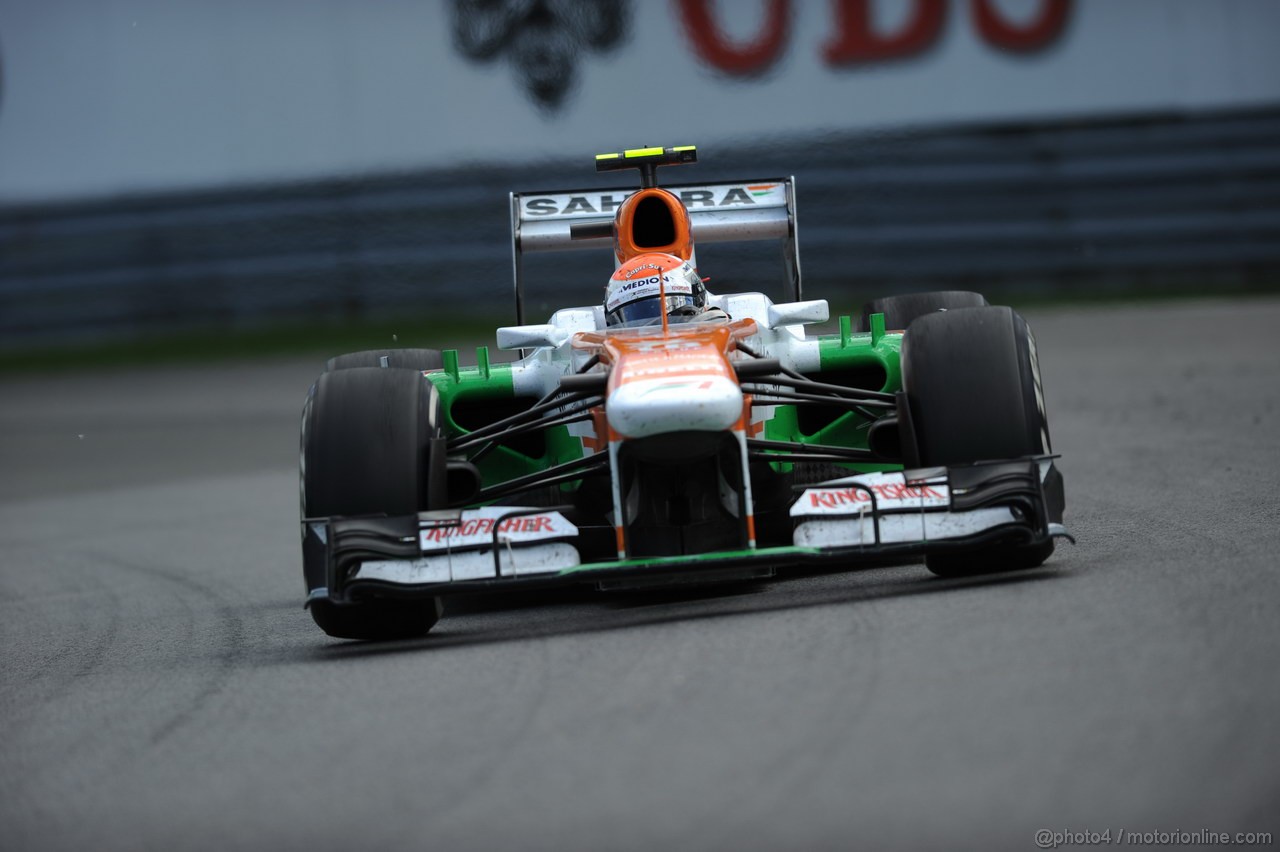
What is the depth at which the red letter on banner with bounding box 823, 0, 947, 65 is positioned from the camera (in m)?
19.5

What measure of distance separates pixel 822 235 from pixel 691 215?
10637mm

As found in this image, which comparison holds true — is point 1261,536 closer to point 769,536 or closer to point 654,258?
point 769,536

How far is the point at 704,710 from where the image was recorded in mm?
4691

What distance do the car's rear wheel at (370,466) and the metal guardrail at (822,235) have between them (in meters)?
11.9

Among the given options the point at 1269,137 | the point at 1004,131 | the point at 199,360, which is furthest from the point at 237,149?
the point at 1269,137

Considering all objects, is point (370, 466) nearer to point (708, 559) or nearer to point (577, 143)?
point (708, 559)

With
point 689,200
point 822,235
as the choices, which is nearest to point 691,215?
point 689,200

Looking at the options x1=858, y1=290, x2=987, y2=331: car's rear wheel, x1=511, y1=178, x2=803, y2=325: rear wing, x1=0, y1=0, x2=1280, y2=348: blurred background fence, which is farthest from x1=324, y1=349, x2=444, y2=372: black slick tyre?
x1=0, y1=0, x2=1280, y2=348: blurred background fence

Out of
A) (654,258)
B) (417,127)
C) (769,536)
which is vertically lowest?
(769,536)

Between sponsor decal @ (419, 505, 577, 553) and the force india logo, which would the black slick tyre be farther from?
sponsor decal @ (419, 505, 577, 553)

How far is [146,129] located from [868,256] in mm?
8715

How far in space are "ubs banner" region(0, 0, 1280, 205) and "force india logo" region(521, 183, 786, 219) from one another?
8.98 meters

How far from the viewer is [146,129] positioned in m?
21.5

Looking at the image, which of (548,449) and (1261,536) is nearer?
(1261,536)
